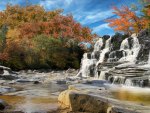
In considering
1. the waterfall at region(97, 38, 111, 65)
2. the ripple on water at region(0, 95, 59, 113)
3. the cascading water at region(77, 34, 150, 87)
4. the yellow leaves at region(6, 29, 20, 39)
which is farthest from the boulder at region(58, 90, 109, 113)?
the yellow leaves at region(6, 29, 20, 39)

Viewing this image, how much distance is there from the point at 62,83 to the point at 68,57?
49.8 feet

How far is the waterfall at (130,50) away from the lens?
22.8 meters

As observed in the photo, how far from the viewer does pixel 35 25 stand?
38.2 m

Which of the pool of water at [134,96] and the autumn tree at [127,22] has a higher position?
the autumn tree at [127,22]

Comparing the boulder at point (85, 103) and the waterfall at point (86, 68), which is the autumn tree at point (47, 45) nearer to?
the waterfall at point (86, 68)

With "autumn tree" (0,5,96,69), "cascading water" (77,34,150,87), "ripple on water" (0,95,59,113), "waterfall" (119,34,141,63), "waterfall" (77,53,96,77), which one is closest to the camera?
"ripple on water" (0,95,59,113)

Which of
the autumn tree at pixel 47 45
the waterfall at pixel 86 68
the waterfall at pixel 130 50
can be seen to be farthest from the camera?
the autumn tree at pixel 47 45

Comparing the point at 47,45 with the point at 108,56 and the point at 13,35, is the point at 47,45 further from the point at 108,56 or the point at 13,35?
the point at 108,56

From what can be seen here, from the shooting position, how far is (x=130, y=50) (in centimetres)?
2422

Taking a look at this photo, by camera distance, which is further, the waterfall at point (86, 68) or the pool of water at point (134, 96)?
the waterfall at point (86, 68)

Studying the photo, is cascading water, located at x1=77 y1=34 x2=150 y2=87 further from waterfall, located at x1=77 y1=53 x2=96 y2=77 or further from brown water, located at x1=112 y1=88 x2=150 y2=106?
brown water, located at x1=112 y1=88 x2=150 y2=106

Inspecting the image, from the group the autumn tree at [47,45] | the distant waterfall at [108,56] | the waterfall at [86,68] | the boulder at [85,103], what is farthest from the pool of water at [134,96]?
the autumn tree at [47,45]

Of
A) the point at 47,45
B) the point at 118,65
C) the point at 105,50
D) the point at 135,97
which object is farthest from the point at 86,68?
the point at 135,97

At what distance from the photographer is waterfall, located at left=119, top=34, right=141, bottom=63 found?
22.8m
